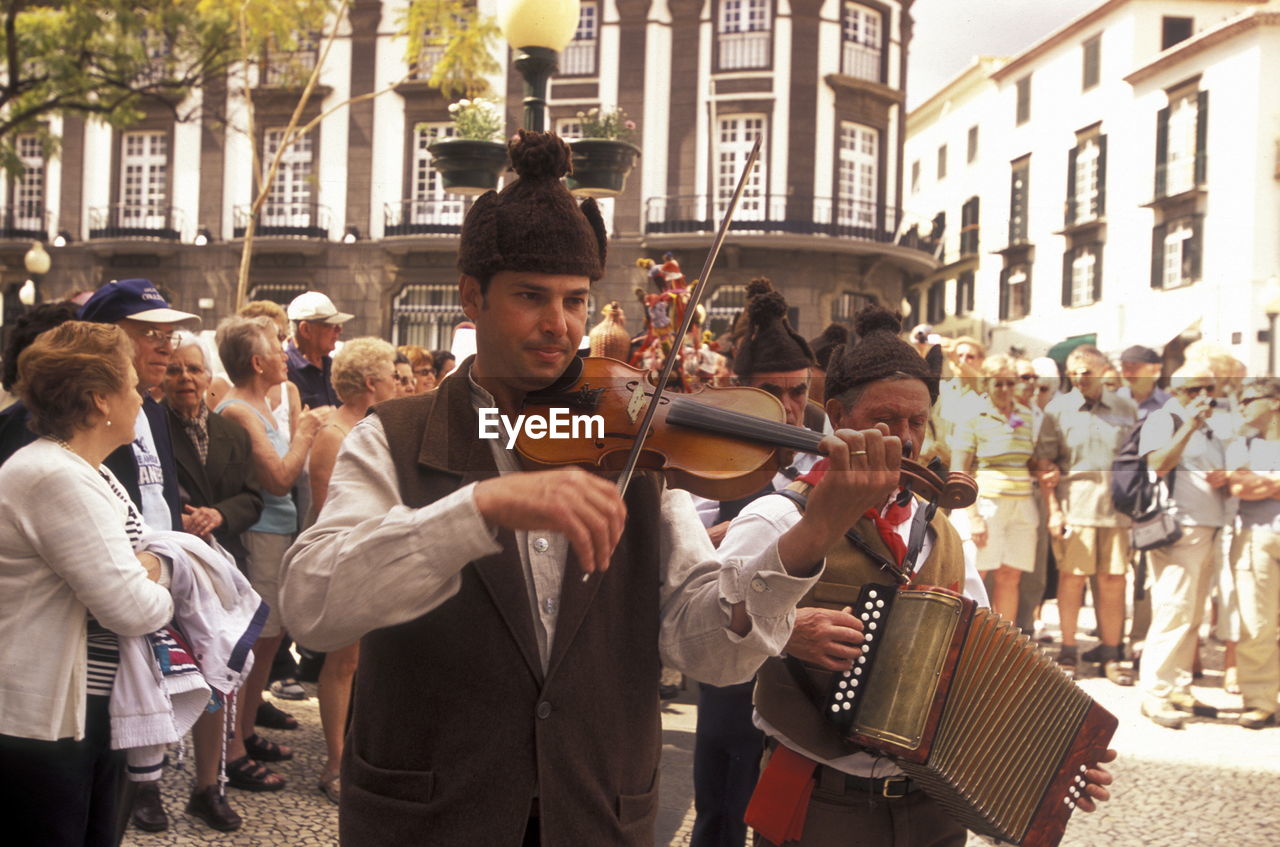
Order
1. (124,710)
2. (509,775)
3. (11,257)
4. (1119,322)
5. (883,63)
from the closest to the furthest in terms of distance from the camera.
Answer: (509,775)
(124,710)
(1119,322)
(883,63)
(11,257)

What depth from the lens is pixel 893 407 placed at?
2.14m

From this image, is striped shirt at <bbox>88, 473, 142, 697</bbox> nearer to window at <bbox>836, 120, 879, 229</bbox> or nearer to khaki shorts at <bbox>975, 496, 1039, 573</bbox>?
khaki shorts at <bbox>975, 496, 1039, 573</bbox>

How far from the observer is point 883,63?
47.0 feet

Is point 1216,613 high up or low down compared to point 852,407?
down

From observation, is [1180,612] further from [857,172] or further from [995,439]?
[857,172]

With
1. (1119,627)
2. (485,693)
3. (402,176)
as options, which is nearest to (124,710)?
(485,693)

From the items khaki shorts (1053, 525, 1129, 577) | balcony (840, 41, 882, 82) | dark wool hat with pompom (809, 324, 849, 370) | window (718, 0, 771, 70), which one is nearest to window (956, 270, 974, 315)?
dark wool hat with pompom (809, 324, 849, 370)

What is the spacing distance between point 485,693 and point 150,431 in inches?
93.6

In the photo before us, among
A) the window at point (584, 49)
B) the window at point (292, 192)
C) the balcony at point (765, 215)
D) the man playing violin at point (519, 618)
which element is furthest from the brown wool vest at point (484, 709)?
Answer: the window at point (292, 192)

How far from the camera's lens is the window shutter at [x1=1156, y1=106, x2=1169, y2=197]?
443 cm

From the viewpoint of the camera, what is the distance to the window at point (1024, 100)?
296cm

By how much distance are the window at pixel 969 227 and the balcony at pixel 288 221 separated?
1797 cm

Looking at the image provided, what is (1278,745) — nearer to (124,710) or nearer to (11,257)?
(124,710)

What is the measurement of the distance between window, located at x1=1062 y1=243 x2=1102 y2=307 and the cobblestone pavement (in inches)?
85.4
